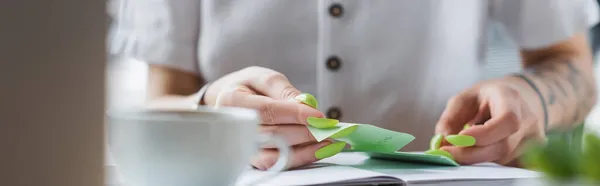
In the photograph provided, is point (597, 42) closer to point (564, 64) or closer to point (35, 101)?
point (564, 64)

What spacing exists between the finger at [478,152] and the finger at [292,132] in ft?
0.36

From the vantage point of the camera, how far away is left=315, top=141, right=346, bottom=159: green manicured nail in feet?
1.42

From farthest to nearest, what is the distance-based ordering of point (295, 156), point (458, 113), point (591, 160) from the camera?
point (458, 113)
point (295, 156)
point (591, 160)

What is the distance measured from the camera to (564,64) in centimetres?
60

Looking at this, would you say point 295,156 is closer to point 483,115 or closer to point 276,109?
point 276,109

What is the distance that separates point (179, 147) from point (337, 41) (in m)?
0.34

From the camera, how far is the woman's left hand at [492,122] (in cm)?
47

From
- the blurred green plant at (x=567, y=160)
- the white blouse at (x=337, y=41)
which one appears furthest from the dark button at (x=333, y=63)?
the blurred green plant at (x=567, y=160)

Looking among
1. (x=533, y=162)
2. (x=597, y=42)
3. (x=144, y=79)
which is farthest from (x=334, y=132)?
(x=597, y=42)

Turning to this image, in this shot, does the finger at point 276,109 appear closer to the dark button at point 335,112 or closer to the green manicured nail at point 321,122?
the green manicured nail at point 321,122

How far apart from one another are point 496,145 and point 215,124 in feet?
0.82

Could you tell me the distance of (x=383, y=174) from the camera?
365 mm

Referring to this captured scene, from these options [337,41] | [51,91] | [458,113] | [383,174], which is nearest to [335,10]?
[337,41]

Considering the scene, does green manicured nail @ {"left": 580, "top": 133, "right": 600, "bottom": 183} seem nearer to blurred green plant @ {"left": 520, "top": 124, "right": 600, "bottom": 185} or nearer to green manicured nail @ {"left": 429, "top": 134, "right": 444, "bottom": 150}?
blurred green plant @ {"left": 520, "top": 124, "right": 600, "bottom": 185}
